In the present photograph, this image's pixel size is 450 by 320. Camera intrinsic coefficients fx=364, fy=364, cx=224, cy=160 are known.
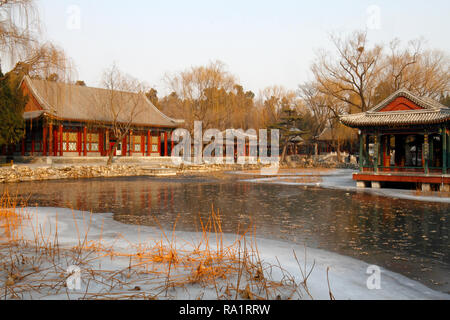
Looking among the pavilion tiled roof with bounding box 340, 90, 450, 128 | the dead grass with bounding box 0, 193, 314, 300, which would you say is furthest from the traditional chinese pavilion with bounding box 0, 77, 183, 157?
the dead grass with bounding box 0, 193, 314, 300

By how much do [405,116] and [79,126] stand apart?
25896mm

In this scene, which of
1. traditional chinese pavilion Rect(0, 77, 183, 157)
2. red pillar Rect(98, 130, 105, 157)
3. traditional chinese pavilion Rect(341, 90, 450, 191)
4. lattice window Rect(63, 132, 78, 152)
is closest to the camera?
traditional chinese pavilion Rect(341, 90, 450, 191)

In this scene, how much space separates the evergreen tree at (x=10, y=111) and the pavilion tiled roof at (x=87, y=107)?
Result: 227 cm

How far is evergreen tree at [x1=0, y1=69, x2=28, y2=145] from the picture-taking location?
22469mm

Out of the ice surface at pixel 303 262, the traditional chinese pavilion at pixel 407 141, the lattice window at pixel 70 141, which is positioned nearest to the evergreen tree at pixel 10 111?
the lattice window at pixel 70 141

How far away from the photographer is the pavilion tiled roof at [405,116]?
16.9 metres

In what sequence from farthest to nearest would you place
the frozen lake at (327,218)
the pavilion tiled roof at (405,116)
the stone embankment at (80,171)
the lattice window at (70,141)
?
1. the lattice window at (70,141)
2. the stone embankment at (80,171)
3. the pavilion tiled roof at (405,116)
4. the frozen lake at (327,218)

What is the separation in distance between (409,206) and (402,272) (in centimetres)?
779

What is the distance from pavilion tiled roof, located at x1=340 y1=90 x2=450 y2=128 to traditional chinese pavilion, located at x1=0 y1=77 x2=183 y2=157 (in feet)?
64.9

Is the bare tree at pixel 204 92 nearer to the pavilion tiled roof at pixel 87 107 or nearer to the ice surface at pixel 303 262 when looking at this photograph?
the pavilion tiled roof at pixel 87 107

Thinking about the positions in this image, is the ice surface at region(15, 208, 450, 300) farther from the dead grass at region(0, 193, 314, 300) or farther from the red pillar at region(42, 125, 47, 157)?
the red pillar at region(42, 125, 47, 157)
